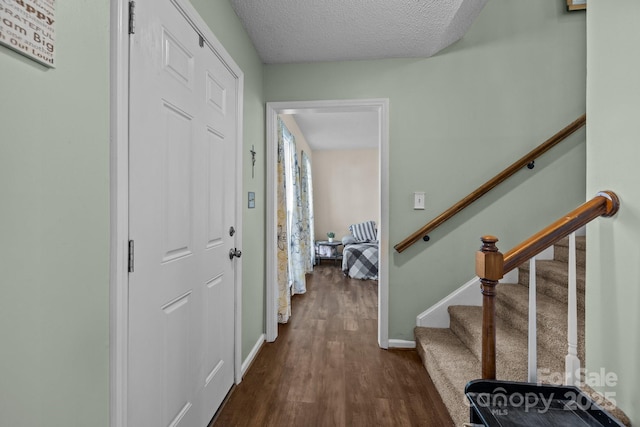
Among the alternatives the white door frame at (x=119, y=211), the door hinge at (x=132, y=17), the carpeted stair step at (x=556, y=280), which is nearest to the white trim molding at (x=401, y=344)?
the carpeted stair step at (x=556, y=280)

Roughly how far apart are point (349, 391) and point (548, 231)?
1.49 meters

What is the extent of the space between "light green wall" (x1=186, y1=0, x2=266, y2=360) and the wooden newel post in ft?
4.84

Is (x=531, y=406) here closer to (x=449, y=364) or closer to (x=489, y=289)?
(x=489, y=289)

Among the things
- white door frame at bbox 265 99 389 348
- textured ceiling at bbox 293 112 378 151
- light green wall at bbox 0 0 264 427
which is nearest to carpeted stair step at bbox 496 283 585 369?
white door frame at bbox 265 99 389 348

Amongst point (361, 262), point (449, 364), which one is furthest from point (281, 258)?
point (361, 262)

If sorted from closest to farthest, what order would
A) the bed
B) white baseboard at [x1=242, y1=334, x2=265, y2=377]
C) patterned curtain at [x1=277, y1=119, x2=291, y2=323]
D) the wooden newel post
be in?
the wooden newel post, white baseboard at [x1=242, y1=334, x2=265, y2=377], patterned curtain at [x1=277, y1=119, x2=291, y2=323], the bed

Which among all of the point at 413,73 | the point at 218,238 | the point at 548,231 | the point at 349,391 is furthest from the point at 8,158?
the point at 413,73

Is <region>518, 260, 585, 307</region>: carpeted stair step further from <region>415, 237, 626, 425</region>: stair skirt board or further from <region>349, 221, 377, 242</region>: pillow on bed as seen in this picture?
<region>349, 221, 377, 242</region>: pillow on bed

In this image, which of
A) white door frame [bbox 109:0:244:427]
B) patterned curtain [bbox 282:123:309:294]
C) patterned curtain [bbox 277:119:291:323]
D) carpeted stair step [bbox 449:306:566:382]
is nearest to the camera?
white door frame [bbox 109:0:244:427]

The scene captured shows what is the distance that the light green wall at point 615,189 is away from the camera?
1008 millimetres

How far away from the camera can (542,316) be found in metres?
1.58

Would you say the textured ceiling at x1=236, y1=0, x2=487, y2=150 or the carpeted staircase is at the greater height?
the textured ceiling at x1=236, y1=0, x2=487, y2=150

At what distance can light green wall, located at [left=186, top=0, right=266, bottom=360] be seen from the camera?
6.11ft

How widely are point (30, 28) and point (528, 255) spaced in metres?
1.65
